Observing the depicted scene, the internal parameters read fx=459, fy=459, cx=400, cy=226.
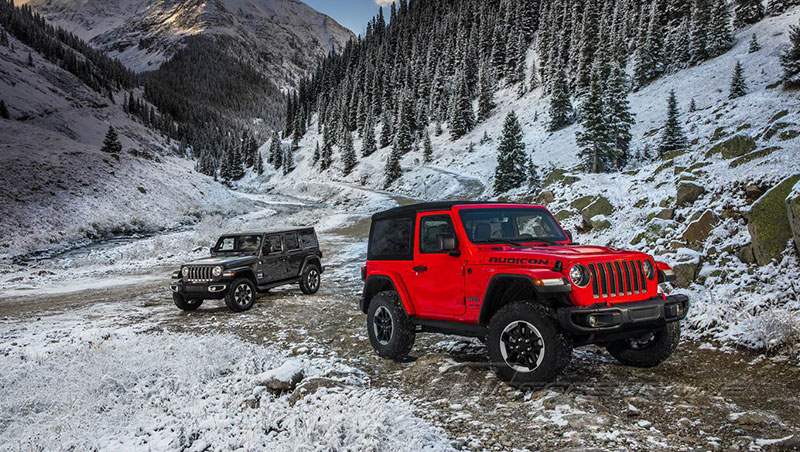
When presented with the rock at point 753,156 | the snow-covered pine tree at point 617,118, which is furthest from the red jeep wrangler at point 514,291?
the snow-covered pine tree at point 617,118

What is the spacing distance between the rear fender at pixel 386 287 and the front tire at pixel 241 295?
18.1ft

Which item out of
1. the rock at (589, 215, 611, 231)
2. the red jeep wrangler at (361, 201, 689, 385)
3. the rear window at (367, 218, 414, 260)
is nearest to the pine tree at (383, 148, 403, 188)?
the rock at (589, 215, 611, 231)

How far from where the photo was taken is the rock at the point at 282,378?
6.58 m

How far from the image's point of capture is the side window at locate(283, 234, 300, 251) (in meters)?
14.7

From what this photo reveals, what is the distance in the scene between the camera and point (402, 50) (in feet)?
443

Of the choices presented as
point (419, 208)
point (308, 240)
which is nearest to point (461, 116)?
point (308, 240)

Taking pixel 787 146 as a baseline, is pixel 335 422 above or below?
below

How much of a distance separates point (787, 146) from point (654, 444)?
Answer: 10.6 meters

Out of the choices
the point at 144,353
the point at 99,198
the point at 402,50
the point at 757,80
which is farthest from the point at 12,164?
the point at 402,50

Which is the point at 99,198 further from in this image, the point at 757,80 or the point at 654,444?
the point at 757,80

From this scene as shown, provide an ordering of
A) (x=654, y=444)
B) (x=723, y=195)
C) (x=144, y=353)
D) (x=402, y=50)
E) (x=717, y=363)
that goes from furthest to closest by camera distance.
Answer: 1. (x=402, y=50)
2. (x=723, y=195)
3. (x=144, y=353)
4. (x=717, y=363)
5. (x=654, y=444)

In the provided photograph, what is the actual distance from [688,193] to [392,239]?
28.3 feet

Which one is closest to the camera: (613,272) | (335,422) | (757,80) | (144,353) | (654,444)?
(654,444)

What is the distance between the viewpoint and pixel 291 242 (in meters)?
15.0
